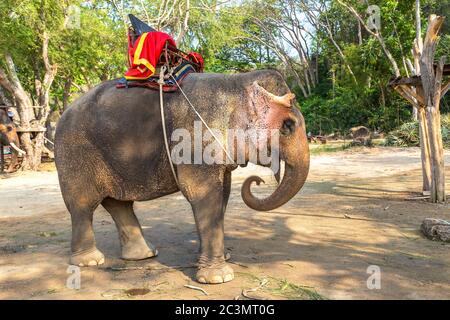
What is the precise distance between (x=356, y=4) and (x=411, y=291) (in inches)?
887

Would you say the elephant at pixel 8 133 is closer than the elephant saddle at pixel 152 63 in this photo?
No

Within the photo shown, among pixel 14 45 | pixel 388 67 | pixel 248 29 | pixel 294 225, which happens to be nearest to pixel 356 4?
pixel 388 67

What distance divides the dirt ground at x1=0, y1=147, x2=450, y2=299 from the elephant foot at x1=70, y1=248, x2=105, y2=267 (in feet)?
0.42

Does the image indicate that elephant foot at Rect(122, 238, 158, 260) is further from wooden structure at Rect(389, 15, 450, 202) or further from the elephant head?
wooden structure at Rect(389, 15, 450, 202)

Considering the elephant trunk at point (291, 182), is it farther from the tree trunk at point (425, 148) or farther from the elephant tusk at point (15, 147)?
the elephant tusk at point (15, 147)

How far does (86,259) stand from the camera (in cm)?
421

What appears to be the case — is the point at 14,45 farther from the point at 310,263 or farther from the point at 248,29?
the point at 248,29

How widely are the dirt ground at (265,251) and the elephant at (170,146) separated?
40cm

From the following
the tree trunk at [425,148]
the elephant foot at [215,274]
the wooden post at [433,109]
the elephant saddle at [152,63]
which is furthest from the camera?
the tree trunk at [425,148]

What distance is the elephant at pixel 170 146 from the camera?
368 centimetres

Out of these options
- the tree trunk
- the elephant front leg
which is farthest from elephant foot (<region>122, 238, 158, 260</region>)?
the tree trunk

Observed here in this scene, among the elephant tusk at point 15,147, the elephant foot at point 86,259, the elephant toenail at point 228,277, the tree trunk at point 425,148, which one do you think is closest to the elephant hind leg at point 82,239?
the elephant foot at point 86,259

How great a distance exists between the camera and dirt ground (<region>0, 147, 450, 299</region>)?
137 inches

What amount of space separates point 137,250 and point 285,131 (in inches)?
80.5
